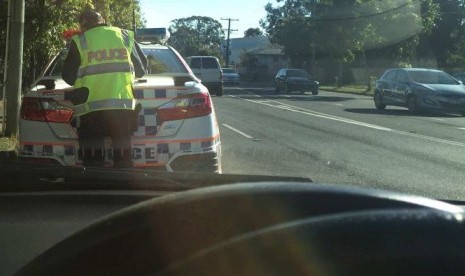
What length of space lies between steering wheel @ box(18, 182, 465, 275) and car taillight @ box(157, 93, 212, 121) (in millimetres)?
3825

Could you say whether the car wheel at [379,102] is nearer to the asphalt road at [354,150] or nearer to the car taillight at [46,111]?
the asphalt road at [354,150]

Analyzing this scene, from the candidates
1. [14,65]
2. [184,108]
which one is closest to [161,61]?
[184,108]

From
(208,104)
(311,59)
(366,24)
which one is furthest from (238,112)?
(311,59)

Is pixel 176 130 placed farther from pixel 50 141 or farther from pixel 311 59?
pixel 311 59

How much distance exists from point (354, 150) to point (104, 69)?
6.71 m

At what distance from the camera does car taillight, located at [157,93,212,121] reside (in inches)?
205

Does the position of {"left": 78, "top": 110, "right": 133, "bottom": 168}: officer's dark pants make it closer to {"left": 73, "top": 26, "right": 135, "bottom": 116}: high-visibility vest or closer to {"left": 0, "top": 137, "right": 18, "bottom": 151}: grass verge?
{"left": 73, "top": 26, "right": 135, "bottom": 116}: high-visibility vest

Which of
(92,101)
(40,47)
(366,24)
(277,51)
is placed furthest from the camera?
(277,51)

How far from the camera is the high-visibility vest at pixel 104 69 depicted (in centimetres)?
495

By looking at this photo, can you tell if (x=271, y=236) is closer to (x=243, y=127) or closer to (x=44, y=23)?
(x=44, y=23)

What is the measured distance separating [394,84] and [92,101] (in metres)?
17.9

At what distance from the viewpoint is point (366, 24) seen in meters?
41.8

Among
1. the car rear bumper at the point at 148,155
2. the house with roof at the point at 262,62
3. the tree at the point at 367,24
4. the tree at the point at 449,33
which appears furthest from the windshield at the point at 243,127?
the house with roof at the point at 262,62

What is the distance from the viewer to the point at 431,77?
829 inches
